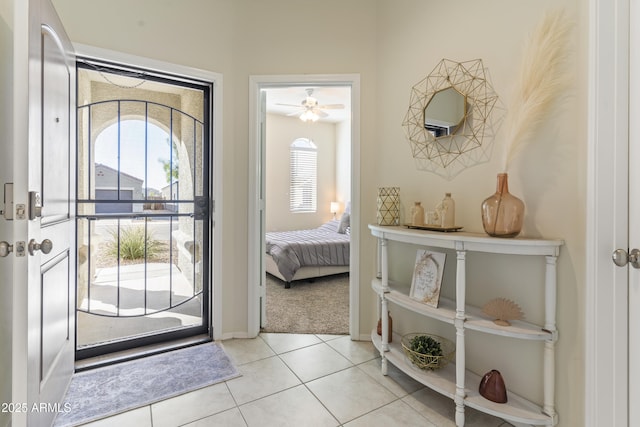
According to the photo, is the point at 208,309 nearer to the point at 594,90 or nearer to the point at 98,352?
the point at 98,352

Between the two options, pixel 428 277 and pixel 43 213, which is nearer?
pixel 43 213

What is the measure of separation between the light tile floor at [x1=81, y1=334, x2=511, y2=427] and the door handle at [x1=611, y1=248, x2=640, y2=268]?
101cm

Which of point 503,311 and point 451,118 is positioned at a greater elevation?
point 451,118

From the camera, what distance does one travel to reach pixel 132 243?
2.46 metres

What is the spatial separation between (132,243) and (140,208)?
287 mm

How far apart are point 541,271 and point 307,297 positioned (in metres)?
2.60

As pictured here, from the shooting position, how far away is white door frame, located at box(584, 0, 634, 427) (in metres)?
1.26

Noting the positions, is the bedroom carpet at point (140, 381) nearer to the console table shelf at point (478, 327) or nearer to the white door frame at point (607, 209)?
the console table shelf at point (478, 327)

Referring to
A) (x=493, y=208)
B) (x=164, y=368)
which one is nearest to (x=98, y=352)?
(x=164, y=368)

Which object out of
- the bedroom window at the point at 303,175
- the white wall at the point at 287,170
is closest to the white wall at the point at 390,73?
the white wall at the point at 287,170

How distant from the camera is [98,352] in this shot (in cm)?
228

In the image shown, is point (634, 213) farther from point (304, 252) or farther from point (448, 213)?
point (304, 252)

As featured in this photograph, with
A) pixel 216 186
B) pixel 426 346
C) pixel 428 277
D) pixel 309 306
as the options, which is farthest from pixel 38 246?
pixel 309 306

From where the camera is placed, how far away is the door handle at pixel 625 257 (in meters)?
1.21
